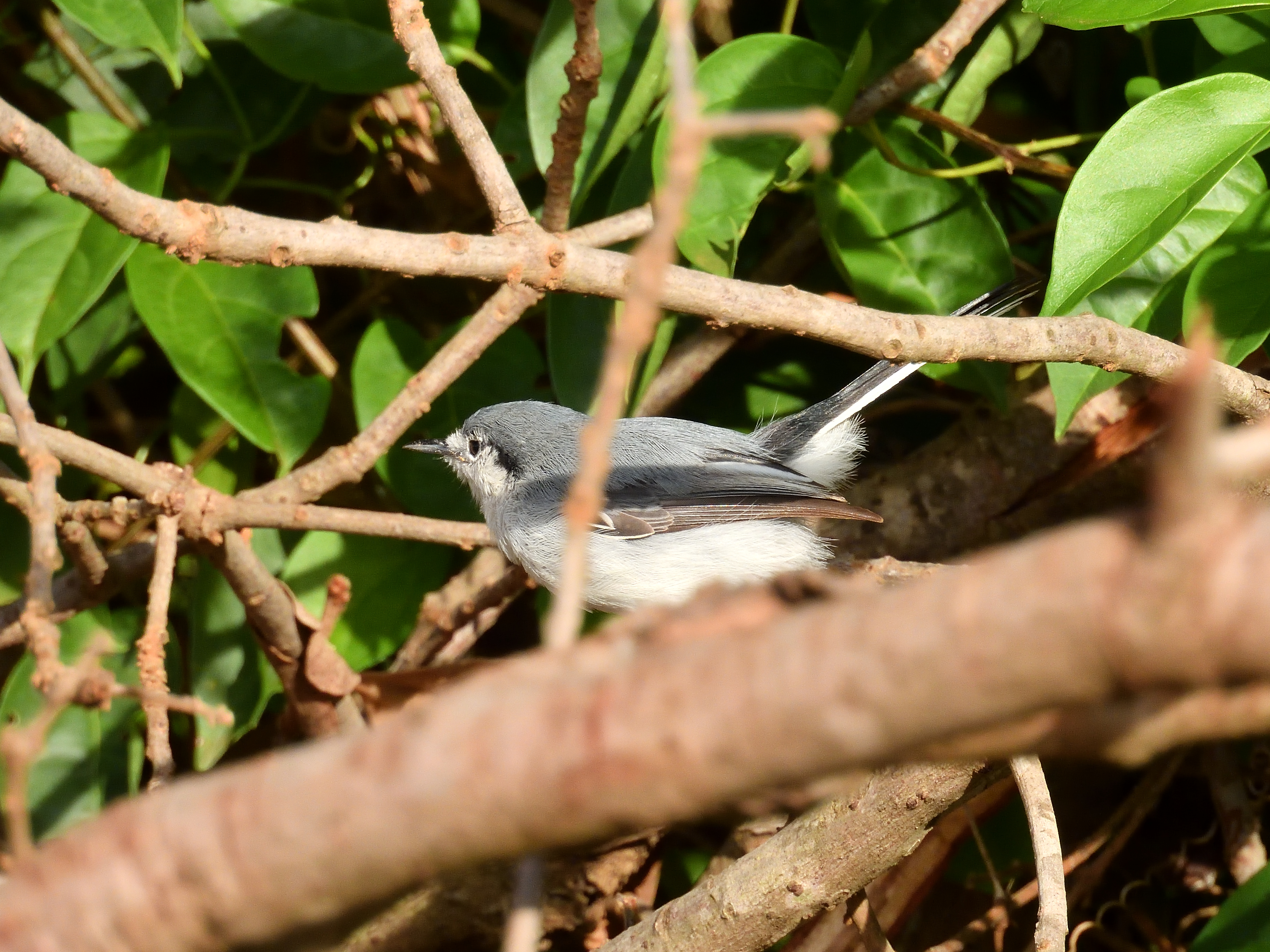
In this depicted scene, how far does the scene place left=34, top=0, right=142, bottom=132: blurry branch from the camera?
8.20 feet

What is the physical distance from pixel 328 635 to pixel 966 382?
4.47 feet

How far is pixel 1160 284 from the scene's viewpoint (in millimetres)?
1899

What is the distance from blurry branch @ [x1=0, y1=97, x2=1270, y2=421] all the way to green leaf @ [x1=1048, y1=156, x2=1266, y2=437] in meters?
0.15

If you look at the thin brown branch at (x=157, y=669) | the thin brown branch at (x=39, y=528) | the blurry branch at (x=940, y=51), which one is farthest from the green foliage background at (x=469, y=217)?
the thin brown branch at (x=39, y=528)

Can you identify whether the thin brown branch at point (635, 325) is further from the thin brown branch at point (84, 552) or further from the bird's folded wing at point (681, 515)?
the bird's folded wing at point (681, 515)

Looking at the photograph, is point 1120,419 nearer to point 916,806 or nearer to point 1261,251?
point 1261,251

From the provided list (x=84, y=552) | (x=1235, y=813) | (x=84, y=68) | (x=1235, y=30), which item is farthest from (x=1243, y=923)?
(x=84, y=68)

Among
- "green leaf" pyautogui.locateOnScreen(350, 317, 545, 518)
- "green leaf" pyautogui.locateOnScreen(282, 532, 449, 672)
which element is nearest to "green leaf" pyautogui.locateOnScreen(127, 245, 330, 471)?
"green leaf" pyautogui.locateOnScreen(350, 317, 545, 518)

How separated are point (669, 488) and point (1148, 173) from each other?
44.1 inches

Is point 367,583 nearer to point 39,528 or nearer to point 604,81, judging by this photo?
point 604,81

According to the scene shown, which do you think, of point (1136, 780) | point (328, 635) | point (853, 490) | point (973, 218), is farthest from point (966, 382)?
point (328, 635)

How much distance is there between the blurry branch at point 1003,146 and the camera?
218 cm

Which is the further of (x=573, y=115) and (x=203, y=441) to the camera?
(x=203, y=441)

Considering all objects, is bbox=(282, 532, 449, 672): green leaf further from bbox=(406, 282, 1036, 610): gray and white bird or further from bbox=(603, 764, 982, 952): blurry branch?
bbox=(603, 764, 982, 952): blurry branch
